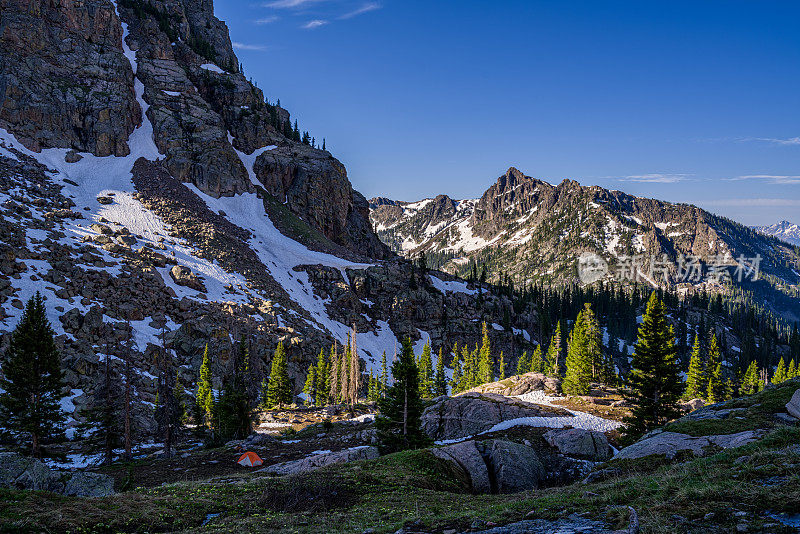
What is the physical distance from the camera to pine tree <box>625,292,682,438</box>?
32.1 meters

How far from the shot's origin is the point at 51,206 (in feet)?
256

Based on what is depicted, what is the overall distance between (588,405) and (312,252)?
85057mm

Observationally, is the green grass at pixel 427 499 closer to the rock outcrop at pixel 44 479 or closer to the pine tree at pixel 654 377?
the rock outcrop at pixel 44 479

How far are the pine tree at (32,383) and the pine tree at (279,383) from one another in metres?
32.5

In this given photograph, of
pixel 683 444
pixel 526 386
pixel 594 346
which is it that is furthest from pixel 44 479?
pixel 594 346

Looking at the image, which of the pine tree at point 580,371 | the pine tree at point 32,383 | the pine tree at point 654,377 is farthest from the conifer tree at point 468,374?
the pine tree at point 32,383

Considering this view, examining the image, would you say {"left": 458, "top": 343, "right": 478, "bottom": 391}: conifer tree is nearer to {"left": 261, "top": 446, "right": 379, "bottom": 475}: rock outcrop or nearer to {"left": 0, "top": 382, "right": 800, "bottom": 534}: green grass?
{"left": 261, "top": 446, "right": 379, "bottom": 475}: rock outcrop

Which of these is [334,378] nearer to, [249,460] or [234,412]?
[234,412]

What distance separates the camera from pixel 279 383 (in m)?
65.2

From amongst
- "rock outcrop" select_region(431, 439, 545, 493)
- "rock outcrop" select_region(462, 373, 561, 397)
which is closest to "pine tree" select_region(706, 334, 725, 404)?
"rock outcrop" select_region(462, 373, 561, 397)

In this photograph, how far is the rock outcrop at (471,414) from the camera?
38.7 m

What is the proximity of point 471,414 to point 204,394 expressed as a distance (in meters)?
37.4

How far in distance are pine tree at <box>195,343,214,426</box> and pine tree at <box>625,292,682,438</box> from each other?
4416cm

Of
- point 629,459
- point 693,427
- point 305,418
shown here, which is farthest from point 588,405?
point 305,418
